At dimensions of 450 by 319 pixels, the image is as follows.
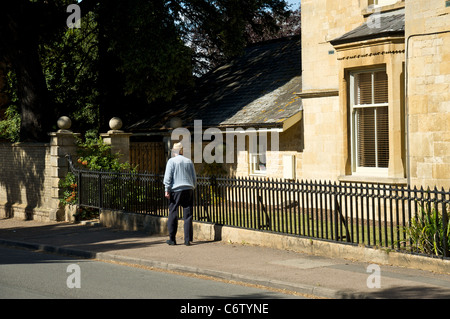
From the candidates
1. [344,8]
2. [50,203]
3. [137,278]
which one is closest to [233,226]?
[137,278]

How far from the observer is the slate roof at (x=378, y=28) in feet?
43.7

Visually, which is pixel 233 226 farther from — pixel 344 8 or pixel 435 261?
pixel 344 8

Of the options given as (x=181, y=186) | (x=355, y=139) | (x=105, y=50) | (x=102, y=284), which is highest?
(x=105, y=50)

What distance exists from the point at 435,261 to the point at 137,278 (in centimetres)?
453

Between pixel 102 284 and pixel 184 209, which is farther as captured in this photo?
pixel 184 209

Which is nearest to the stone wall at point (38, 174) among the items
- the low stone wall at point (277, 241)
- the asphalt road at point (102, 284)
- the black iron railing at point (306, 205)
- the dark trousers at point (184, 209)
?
the black iron railing at point (306, 205)

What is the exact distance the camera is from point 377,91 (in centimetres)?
1410

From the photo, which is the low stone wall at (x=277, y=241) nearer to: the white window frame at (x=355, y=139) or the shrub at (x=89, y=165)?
the shrub at (x=89, y=165)

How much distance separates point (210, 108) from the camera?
20516 mm

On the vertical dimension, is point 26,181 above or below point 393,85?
below

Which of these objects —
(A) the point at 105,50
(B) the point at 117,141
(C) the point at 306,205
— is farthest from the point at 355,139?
(A) the point at 105,50

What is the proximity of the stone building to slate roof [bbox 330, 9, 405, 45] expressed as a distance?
0.02m

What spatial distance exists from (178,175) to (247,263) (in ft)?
8.94

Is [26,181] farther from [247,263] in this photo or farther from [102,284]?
[102,284]
